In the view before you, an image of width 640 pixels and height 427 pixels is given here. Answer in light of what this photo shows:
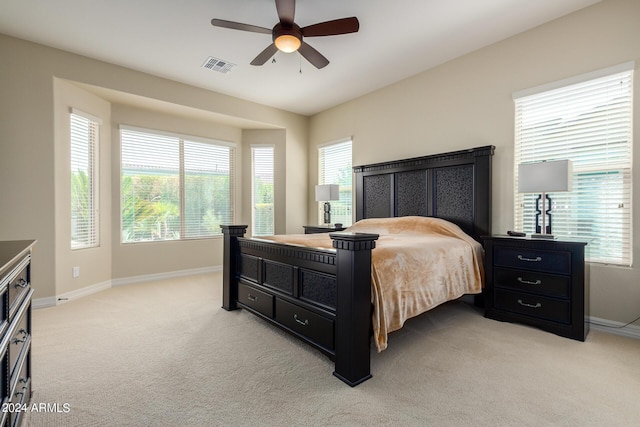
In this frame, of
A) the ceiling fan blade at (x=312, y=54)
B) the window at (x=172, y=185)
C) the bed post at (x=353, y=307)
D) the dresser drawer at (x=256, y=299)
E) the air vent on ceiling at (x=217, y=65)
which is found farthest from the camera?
the window at (x=172, y=185)

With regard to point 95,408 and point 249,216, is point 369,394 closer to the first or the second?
point 95,408

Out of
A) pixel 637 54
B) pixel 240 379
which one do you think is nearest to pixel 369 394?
pixel 240 379

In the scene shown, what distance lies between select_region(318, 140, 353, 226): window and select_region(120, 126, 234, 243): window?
1.68 m

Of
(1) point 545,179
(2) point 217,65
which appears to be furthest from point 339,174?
(1) point 545,179

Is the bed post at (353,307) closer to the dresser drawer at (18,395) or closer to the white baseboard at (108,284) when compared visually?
the dresser drawer at (18,395)

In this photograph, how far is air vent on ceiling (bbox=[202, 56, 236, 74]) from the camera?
372 centimetres

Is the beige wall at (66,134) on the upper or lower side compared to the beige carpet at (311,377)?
upper

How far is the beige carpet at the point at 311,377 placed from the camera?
5.10 ft

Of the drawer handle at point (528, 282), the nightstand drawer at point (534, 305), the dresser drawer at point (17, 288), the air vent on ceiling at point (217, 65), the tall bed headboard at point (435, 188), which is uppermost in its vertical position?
the air vent on ceiling at point (217, 65)

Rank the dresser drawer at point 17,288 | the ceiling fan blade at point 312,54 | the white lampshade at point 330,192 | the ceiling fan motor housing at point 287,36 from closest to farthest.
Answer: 1. the dresser drawer at point 17,288
2. the ceiling fan motor housing at point 287,36
3. the ceiling fan blade at point 312,54
4. the white lampshade at point 330,192

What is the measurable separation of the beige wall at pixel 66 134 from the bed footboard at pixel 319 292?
7.17 feet

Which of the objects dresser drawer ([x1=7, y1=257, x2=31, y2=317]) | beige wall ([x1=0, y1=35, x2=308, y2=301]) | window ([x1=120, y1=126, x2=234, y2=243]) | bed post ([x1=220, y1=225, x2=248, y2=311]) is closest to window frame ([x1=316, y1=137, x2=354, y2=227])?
beige wall ([x1=0, y1=35, x2=308, y2=301])

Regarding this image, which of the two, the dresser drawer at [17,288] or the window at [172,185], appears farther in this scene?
the window at [172,185]

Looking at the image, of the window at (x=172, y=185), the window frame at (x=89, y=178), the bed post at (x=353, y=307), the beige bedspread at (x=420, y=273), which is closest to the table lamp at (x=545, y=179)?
Result: the beige bedspread at (x=420, y=273)
